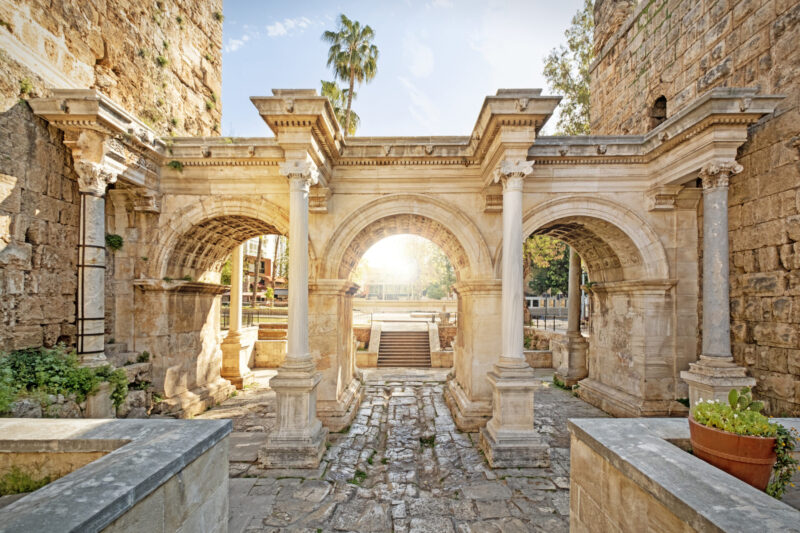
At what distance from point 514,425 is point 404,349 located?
917cm

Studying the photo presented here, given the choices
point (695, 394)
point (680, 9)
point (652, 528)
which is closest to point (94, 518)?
point (652, 528)

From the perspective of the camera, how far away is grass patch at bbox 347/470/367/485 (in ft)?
17.5

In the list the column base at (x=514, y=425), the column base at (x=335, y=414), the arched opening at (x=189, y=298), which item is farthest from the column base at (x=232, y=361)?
the column base at (x=514, y=425)

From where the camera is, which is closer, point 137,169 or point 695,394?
point 695,394

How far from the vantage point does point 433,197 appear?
7539mm

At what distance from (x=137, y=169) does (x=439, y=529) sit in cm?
790

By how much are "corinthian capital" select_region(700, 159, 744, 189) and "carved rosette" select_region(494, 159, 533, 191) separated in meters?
2.91

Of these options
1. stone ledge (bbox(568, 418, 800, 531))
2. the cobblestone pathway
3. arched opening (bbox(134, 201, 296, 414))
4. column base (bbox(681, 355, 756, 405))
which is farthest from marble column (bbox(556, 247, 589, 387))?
arched opening (bbox(134, 201, 296, 414))

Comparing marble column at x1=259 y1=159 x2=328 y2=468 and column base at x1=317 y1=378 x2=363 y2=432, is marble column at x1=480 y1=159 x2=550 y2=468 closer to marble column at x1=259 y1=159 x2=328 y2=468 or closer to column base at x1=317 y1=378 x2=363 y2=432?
column base at x1=317 y1=378 x2=363 y2=432

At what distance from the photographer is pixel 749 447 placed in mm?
A: 2398

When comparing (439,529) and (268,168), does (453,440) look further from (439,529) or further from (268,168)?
(268,168)

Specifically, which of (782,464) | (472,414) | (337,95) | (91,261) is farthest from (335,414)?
(337,95)

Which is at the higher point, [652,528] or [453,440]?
[652,528]

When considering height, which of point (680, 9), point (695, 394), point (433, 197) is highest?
point (680, 9)
